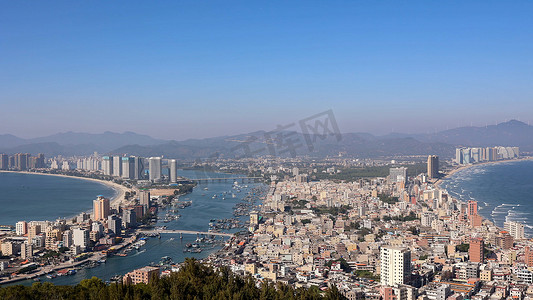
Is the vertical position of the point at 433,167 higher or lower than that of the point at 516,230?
higher

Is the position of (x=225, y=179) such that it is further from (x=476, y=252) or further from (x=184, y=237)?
(x=476, y=252)

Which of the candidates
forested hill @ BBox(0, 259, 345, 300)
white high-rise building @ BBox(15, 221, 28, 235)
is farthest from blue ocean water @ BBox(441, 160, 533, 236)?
white high-rise building @ BBox(15, 221, 28, 235)

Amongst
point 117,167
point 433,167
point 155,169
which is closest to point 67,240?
point 155,169

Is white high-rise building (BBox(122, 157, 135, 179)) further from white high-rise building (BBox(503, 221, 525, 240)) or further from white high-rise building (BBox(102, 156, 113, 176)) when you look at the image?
white high-rise building (BBox(503, 221, 525, 240))

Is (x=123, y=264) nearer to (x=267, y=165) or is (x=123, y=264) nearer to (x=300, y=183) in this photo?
(x=300, y=183)

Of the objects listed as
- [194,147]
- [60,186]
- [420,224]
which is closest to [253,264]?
[420,224]

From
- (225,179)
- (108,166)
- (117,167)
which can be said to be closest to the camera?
(225,179)
